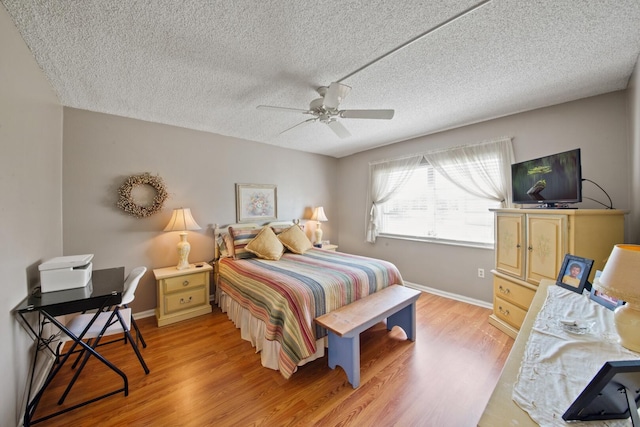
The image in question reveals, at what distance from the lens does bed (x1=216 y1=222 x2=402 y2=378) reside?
198cm

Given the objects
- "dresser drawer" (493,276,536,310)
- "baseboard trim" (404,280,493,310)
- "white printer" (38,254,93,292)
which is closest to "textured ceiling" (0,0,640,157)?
"white printer" (38,254,93,292)

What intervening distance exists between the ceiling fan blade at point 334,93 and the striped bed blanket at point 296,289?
1629 mm

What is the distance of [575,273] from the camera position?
174 cm

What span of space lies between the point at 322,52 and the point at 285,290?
1.91 metres

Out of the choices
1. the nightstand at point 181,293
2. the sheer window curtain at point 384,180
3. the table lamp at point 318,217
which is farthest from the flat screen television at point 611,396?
the table lamp at point 318,217

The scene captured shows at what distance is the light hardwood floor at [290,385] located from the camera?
162 centimetres

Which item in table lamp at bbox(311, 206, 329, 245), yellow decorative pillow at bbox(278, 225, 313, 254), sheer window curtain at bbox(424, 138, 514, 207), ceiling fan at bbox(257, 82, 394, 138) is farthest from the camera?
table lamp at bbox(311, 206, 329, 245)

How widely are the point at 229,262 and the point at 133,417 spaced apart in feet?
5.70

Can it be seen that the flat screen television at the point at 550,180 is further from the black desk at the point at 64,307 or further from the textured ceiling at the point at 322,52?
the black desk at the point at 64,307

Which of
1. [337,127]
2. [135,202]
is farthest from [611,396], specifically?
[135,202]

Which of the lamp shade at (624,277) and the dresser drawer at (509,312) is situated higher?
the lamp shade at (624,277)

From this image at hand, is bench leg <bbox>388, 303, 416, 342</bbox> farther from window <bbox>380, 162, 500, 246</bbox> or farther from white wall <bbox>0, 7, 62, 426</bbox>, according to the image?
white wall <bbox>0, 7, 62, 426</bbox>

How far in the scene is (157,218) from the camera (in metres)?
3.16

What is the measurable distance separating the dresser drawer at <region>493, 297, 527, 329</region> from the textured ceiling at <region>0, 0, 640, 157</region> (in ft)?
7.15
